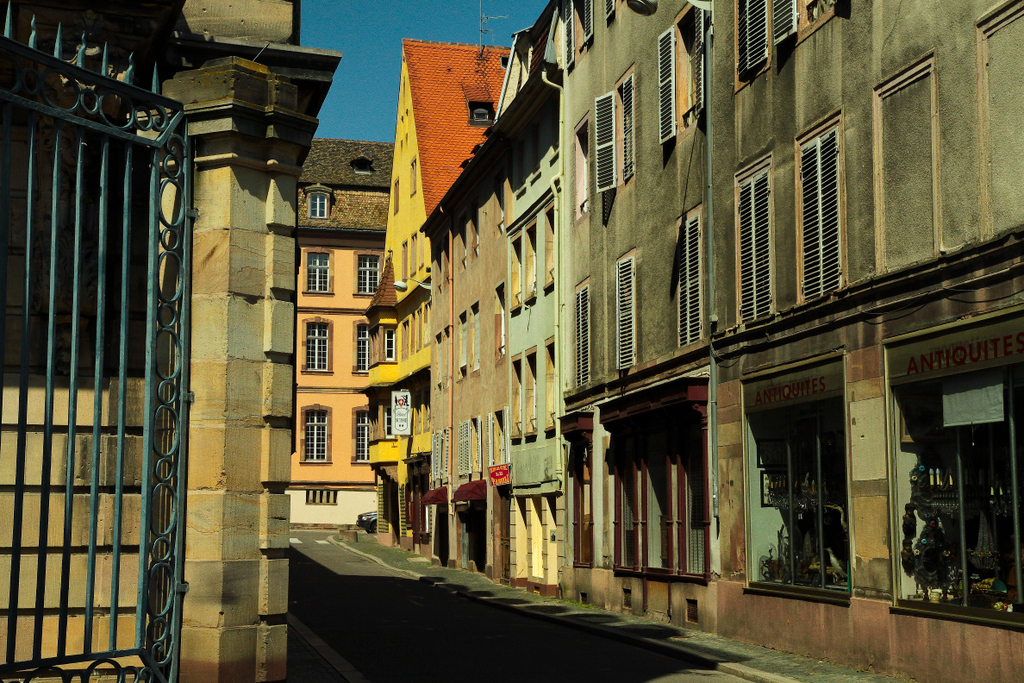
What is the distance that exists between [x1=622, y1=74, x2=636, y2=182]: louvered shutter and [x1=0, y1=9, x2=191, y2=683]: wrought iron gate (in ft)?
56.2

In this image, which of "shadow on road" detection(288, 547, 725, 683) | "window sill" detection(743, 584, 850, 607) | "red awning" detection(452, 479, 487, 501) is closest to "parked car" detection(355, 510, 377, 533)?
"red awning" detection(452, 479, 487, 501)

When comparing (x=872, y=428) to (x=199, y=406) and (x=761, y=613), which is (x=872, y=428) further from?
(x=199, y=406)

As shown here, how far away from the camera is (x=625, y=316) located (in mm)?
25219

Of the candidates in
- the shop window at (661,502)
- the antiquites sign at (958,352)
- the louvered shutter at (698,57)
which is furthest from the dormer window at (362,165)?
the antiquites sign at (958,352)

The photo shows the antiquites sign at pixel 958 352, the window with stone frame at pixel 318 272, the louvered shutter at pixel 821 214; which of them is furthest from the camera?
the window with stone frame at pixel 318 272

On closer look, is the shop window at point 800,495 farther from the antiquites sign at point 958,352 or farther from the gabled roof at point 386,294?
the gabled roof at point 386,294

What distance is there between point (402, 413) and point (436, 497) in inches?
303

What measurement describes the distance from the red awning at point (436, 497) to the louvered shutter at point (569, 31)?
1864cm

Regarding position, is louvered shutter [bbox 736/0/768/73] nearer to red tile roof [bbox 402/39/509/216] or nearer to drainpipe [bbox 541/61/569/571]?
drainpipe [bbox 541/61/569/571]

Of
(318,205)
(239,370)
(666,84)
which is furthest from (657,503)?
(318,205)

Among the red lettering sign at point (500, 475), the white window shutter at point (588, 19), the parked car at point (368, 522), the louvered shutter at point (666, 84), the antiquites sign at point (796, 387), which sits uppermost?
the white window shutter at point (588, 19)

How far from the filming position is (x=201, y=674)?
881 centimetres

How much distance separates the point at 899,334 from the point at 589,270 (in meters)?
13.3

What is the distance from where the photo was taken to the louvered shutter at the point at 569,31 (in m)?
30.2
